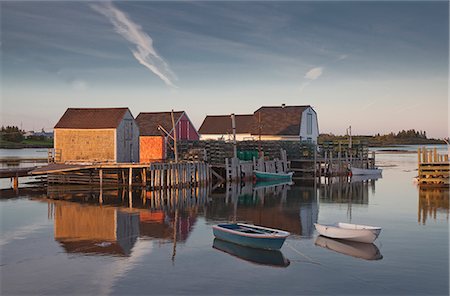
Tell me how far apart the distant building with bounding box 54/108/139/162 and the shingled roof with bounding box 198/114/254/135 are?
27.7 meters

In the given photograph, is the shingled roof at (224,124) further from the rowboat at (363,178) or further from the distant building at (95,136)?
the distant building at (95,136)

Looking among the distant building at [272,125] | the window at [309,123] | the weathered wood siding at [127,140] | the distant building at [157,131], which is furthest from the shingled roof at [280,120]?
the weathered wood siding at [127,140]

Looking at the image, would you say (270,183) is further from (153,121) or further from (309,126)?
(309,126)

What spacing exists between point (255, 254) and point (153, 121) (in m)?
36.6

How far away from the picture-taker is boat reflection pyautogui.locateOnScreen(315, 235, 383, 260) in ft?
67.9

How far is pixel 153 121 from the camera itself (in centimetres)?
5556

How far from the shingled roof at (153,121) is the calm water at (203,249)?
16.7 meters

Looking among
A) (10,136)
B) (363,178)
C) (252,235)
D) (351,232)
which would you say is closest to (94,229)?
(252,235)

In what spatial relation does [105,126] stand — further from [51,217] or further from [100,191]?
[51,217]

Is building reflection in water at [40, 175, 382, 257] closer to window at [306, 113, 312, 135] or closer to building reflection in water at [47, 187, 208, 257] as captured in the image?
building reflection in water at [47, 187, 208, 257]

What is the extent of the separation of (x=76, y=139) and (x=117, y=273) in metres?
27.9

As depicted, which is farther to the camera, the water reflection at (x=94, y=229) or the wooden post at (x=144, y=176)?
the wooden post at (x=144, y=176)

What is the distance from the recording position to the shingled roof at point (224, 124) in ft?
235

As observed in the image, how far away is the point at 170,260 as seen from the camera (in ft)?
65.3
